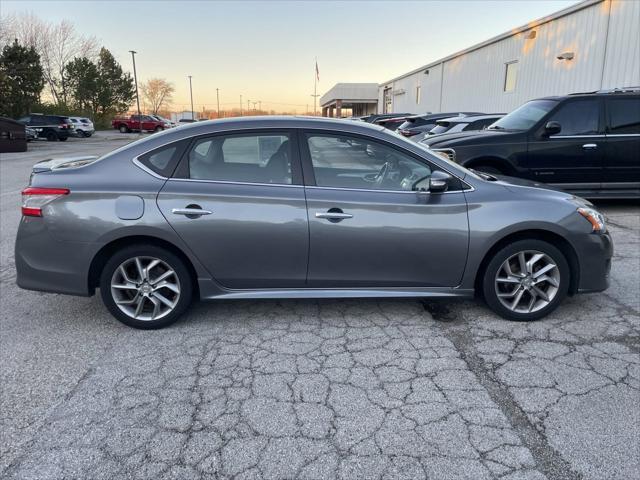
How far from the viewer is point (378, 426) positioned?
2.61 meters

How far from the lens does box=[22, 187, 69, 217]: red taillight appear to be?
3.63 meters

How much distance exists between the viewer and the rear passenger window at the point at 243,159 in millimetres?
3723

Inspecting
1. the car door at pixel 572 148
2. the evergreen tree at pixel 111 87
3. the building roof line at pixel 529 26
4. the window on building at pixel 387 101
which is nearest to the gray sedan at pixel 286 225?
the car door at pixel 572 148

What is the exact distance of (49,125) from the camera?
3266 cm

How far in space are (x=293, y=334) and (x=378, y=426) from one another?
1251 mm

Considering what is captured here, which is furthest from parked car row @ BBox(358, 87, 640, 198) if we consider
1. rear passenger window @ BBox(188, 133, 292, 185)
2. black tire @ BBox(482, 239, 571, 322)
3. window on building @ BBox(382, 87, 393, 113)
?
window on building @ BBox(382, 87, 393, 113)

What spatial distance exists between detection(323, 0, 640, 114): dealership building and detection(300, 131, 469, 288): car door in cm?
1183

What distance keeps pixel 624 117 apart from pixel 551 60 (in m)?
10.2

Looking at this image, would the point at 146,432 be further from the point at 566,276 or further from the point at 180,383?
the point at 566,276

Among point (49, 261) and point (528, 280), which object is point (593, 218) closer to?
point (528, 280)

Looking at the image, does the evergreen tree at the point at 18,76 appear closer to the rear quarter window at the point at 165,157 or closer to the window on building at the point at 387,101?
the window on building at the point at 387,101

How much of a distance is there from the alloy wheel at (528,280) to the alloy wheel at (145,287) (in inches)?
101

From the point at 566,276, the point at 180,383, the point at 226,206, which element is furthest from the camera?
the point at 566,276

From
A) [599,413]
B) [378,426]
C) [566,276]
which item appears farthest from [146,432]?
[566,276]
